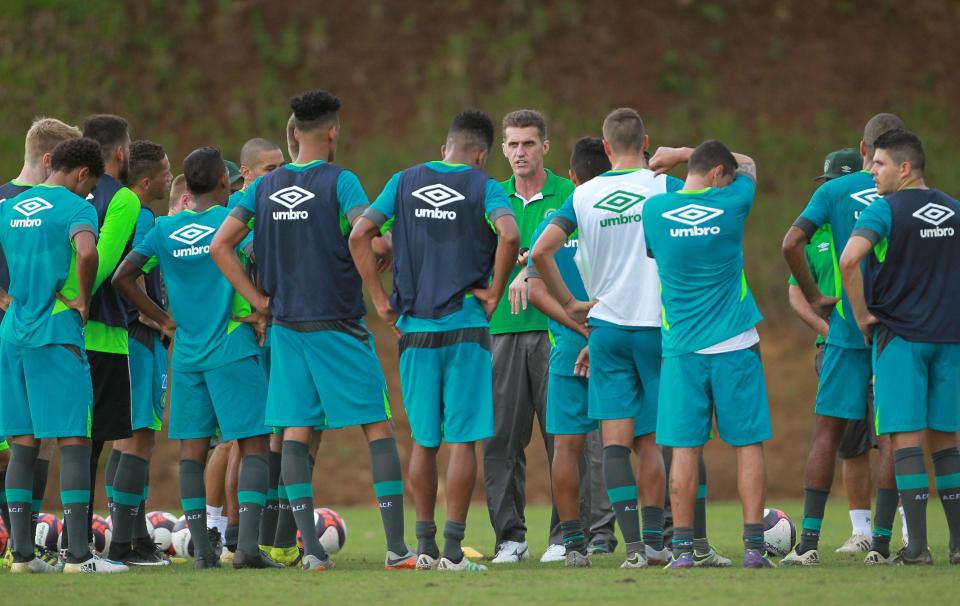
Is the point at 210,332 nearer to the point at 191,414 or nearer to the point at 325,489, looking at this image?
the point at 191,414

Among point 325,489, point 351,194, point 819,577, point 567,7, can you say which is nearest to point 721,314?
point 819,577

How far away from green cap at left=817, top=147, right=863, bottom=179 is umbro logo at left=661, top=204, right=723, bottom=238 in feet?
6.57

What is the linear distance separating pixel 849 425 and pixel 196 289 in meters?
4.74

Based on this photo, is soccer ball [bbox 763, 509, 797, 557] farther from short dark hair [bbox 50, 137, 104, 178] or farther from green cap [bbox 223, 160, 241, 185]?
short dark hair [bbox 50, 137, 104, 178]

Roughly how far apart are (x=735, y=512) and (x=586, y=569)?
27.5 feet

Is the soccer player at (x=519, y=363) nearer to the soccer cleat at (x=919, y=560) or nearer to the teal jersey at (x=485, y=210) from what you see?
the teal jersey at (x=485, y=210)

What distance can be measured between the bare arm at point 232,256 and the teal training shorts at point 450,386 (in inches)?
41.9

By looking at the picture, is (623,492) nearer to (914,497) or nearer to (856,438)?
(914,497)

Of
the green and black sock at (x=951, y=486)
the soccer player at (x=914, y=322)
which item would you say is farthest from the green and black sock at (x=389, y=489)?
the green and black sock at (x=951, y=486)

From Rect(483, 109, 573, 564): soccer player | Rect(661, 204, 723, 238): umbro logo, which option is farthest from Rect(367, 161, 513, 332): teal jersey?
Rect(483, 109, 573, 564): soccer player

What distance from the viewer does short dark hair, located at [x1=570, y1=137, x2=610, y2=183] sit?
9.70 m

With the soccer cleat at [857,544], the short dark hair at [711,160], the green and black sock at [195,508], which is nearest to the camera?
the short dark hair at [711,160]

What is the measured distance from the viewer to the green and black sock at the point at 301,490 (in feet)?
27.5

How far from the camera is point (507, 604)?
21.1 ft
